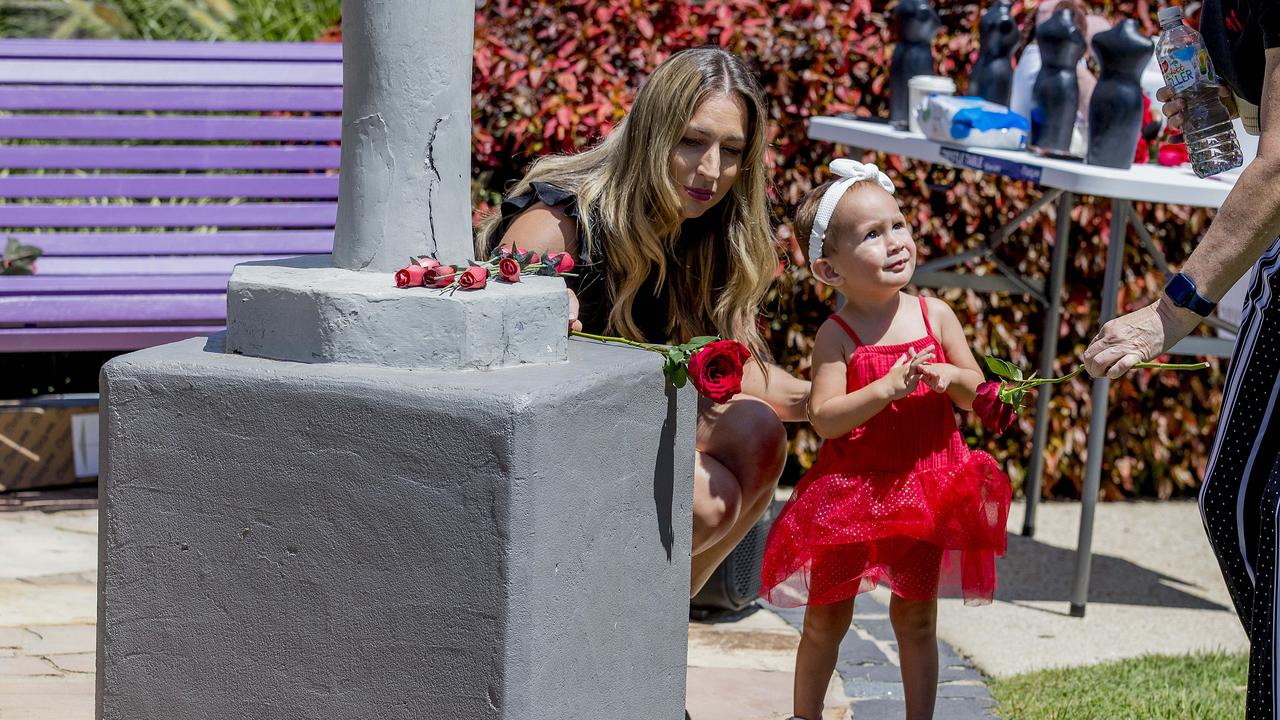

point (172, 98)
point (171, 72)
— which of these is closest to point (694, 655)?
point (172, 98)

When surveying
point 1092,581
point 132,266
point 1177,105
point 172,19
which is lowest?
point 1092,581

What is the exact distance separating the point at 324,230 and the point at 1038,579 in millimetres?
2522

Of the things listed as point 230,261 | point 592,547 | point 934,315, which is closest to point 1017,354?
point 934,315

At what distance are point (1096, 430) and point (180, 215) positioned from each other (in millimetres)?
2915

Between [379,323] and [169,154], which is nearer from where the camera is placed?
[379,323]

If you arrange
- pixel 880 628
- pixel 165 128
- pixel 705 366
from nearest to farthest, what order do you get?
pixel 705 366 → pixel 880 628 → pixel 165 128

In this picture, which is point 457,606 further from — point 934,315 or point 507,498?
point 934,315

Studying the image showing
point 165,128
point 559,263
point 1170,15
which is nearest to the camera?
point 559,263

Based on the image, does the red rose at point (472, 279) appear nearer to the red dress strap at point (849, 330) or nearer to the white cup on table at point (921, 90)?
the red dress strap at point (849, 330)

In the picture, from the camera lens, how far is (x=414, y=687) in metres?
2.06

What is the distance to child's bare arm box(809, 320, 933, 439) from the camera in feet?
8.90

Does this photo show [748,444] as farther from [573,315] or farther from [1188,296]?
[1188,296]

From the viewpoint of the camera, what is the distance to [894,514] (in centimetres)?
280

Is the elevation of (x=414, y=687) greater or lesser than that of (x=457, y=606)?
lesser
